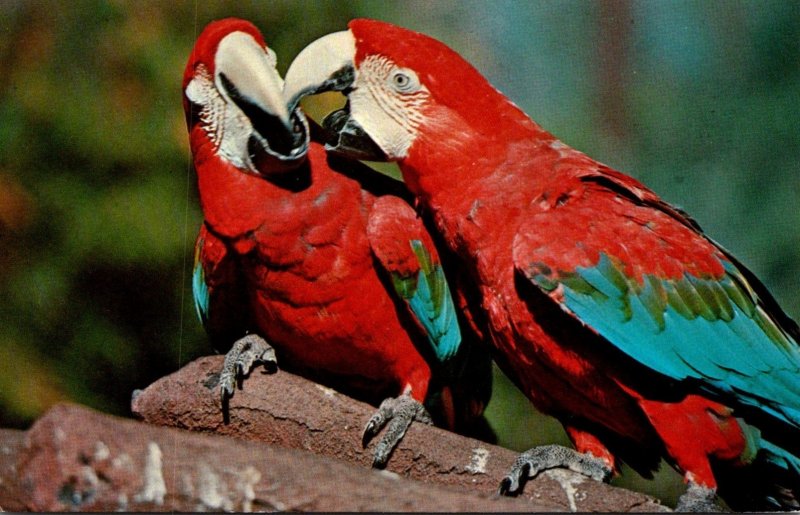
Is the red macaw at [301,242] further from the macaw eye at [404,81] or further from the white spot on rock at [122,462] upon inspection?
the white spot on rock at [122,462]

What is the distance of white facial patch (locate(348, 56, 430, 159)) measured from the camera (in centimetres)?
183

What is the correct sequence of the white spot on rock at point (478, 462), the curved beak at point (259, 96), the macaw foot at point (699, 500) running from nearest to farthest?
the macaw foot at point (699, 500), the white spot on rock at point (478, 462), the curved beak at point (259, 96)

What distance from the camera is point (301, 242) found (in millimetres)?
1913

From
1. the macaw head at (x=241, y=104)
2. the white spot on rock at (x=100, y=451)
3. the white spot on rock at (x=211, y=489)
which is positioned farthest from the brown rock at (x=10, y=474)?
the macaw head at (x=241, y=104)

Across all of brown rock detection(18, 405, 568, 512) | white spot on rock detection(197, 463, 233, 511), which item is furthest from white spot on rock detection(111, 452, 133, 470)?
white spot on rock detection(197, 463, 233, 511)

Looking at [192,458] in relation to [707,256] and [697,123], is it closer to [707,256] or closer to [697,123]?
[707,256]

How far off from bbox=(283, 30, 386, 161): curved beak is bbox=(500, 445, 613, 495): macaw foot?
0.63m

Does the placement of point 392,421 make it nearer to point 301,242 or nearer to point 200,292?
point 301,242

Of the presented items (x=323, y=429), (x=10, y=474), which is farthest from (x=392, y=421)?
(x=10, y=474)

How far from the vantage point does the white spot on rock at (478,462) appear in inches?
69.8

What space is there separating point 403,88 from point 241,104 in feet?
1.09

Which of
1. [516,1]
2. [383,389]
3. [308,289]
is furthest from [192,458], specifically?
[516,1]

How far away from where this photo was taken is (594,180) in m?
1.80

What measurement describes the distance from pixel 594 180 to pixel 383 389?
2.18ft
